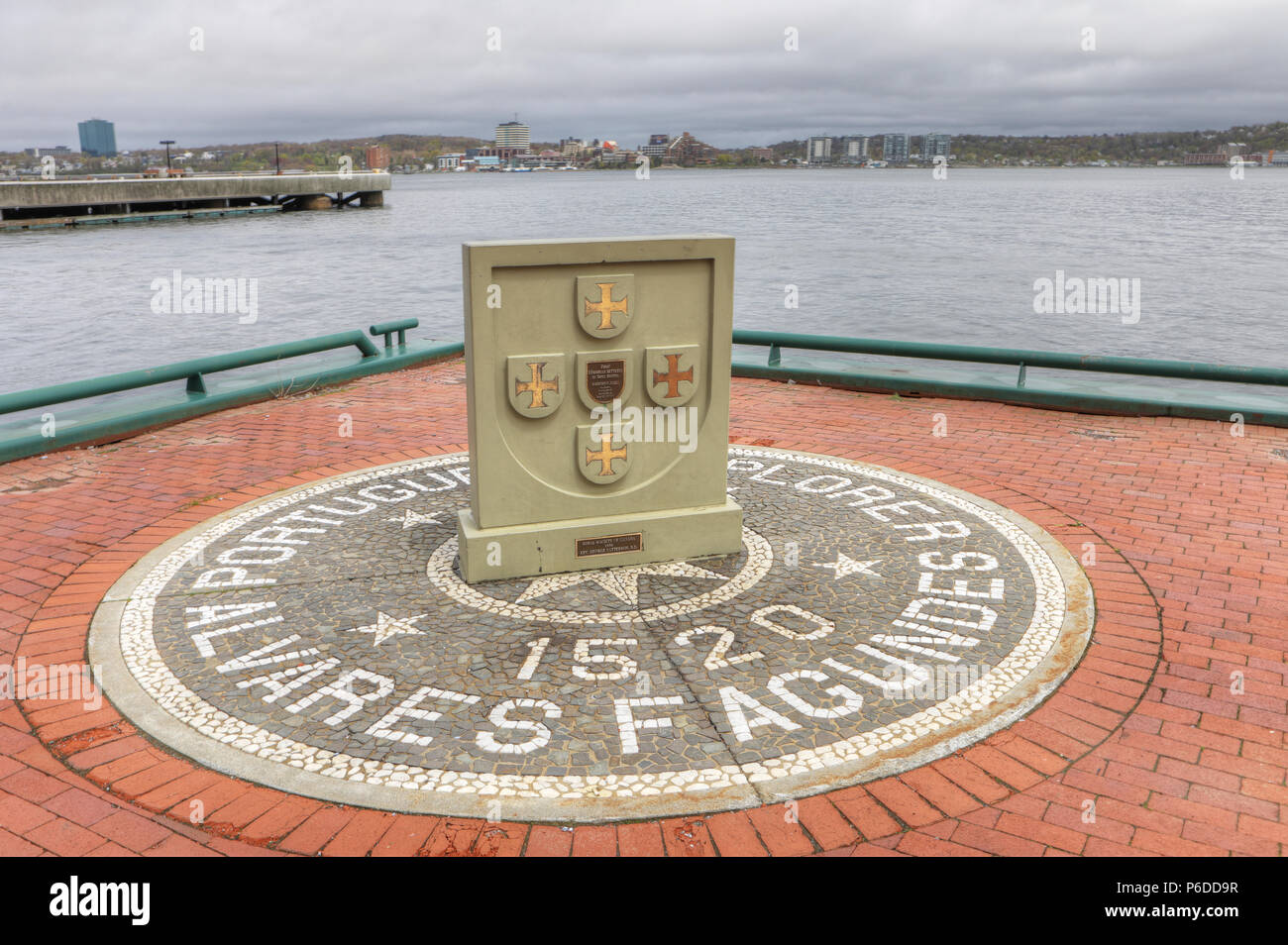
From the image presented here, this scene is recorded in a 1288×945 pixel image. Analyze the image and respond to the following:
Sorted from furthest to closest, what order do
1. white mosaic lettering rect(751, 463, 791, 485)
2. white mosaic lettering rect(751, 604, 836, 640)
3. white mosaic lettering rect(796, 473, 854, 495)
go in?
white mosaic lettering rect(751, 463, 791, 485) < white mosaic lettering rect(796, 473, 854, 495) < white mosaic lettering rect(751, 604, 836, 640)

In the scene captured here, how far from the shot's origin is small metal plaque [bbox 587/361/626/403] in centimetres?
514

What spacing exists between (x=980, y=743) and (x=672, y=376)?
2463 millimetres

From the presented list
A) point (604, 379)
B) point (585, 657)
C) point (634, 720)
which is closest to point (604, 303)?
point (604, 379)

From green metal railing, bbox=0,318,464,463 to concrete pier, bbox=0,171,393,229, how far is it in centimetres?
5043

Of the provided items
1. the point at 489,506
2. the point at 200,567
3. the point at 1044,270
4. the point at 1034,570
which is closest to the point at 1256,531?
the point at 1034,570

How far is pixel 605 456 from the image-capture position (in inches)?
209

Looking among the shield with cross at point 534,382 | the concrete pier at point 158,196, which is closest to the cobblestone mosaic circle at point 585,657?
the shield with cross at point 534,382

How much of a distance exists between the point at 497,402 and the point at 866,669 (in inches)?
89.4

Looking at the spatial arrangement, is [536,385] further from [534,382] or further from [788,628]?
[788,628]

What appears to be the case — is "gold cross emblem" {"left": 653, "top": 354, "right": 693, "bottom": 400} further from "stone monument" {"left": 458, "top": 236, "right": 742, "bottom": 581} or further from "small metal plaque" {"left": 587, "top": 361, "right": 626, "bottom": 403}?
"small metal plaque" {"left": 587, "top": 361, "right": 626, "bottom": 403}

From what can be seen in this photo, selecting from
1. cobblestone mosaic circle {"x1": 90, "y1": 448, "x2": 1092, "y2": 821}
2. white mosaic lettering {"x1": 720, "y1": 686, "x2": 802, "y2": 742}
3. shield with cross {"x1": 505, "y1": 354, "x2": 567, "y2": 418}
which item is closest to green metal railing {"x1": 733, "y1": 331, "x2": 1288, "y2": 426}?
cobblestone mosaic circle {"x1": 90, "y1": 448, "x2": 1092, "y2": 821}

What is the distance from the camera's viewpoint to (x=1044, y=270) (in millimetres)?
39875

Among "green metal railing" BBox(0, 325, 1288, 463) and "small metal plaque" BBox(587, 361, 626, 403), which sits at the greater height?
"small metal plaque" BBox(587, 361, 626, 403)

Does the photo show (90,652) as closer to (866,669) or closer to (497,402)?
(497,402)
